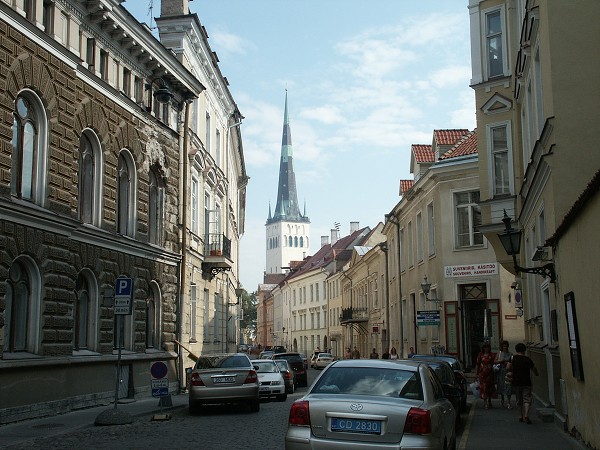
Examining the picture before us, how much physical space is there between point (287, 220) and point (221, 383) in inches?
6578

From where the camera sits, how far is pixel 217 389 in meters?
18.4

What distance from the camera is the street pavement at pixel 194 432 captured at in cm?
1278

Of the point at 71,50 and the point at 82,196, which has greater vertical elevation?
the point at 71,50

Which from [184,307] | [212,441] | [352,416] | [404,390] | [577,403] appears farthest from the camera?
[184,307]

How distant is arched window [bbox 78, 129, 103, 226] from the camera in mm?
20438

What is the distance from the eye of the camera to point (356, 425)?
832 centimetres

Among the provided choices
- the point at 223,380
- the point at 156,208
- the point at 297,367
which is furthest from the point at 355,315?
the point at 223,380

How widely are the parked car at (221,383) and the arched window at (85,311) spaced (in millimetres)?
3312

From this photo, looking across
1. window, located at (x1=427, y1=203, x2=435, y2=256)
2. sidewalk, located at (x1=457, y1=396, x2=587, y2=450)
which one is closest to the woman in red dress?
sidewalk, located at (x1=457, y1=396, x2=587, y2=450)

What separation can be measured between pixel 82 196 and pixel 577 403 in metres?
13.5

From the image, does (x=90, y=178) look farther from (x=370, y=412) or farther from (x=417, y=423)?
(x=417, y=423)

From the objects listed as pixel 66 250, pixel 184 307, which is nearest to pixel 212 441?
pixel 66 250

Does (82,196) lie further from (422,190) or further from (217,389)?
(422,190)

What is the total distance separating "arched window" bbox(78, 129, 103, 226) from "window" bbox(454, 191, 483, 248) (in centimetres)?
1651
